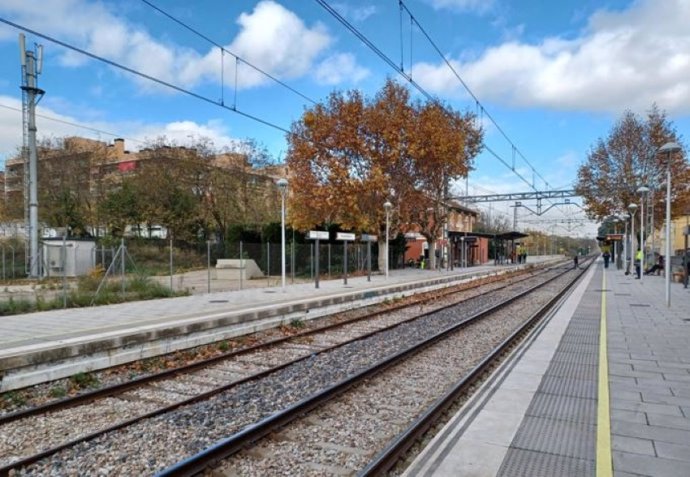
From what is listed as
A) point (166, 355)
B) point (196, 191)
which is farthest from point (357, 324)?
point (196, 191)

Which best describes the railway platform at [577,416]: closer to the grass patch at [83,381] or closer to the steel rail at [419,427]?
the steel rail at [419,427]

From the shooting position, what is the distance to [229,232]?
3984cm

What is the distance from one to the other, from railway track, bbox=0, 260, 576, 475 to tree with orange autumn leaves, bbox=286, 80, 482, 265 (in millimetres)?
20706

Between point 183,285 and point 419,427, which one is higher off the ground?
point 419,427

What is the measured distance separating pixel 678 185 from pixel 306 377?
43.1 metres

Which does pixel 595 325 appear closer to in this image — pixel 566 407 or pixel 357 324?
pixel 357 324

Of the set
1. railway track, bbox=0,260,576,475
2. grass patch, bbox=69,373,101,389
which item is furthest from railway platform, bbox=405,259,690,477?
grass patch, bbox=69,373,101,389

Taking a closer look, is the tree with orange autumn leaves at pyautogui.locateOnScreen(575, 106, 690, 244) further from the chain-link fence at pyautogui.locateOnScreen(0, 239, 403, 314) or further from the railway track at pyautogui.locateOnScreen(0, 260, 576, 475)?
the railway track at pyautogui.locateOnScreen(0, 260, 576, 475)

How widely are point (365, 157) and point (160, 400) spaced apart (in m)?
26.2

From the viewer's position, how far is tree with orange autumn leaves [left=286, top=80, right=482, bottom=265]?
3119cm

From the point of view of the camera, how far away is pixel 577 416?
5496 mm

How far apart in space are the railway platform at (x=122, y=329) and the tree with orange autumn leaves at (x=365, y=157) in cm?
1449

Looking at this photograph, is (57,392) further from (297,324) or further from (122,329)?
(297,324)

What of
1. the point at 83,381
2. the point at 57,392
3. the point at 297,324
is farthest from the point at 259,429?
the point at 297,324
